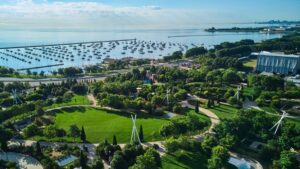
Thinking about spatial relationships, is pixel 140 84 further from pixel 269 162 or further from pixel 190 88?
pixel 269 162

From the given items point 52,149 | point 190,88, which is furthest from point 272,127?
point 52,149

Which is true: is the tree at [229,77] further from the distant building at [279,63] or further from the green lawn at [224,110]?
the distant building at [279,63]

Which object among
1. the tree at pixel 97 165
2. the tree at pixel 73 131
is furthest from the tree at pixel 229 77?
the tree at pixel 97 165

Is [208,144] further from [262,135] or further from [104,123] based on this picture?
[104,123]

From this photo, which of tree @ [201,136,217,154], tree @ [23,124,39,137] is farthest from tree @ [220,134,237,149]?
tree @ [23,124,39,137]

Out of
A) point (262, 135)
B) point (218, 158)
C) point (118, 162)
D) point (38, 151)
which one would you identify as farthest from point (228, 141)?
point (38, 151)

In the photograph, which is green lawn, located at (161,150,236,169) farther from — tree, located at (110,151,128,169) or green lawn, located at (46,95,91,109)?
green lawn, located at (46,95,91,109)
